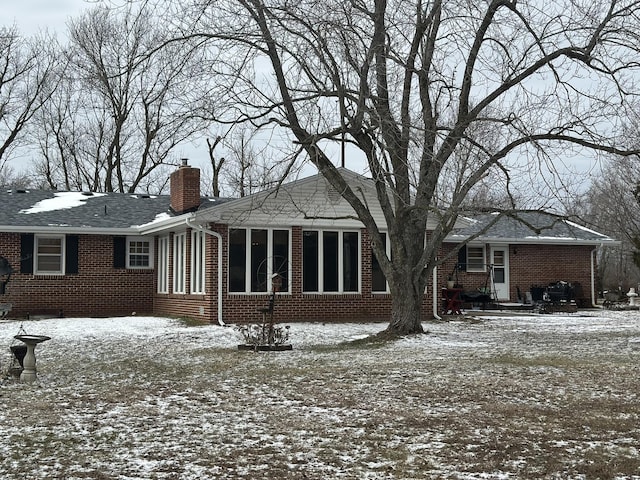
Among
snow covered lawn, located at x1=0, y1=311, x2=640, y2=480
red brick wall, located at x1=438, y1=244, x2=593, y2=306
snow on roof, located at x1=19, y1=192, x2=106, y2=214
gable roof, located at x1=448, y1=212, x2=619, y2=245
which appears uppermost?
snow on roof, located at x1=19, y1=192, x2=106, y2=214

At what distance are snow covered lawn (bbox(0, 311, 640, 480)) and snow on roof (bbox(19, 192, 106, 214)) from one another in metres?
9.02

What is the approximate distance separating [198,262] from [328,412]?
38.7 feet

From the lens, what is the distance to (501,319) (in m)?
21.8

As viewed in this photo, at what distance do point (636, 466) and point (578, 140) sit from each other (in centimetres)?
997

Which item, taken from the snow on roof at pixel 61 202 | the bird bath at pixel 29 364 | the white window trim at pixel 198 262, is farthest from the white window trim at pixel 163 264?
the bird bath at pixel 29 364

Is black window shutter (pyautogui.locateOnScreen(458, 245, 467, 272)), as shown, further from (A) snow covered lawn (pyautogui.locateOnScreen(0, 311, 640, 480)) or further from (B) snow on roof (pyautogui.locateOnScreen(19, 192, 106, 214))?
(B) snow on roof (pyautogui.locateOnScreen(19, 192, 106, 214))

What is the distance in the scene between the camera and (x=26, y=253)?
2164 centimetres

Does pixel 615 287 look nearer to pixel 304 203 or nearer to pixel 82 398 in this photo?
pixel 304 203

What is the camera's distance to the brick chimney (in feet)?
73.4

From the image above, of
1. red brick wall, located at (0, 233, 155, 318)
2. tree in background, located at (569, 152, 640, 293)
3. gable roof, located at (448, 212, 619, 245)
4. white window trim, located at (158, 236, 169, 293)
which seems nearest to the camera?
red brick wall, located at (0, 233, 155, 318)

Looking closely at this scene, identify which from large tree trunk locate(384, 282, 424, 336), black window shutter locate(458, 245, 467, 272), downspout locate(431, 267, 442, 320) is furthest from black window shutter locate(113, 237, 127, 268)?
black window shutter locate(458, 245, 467, 272)

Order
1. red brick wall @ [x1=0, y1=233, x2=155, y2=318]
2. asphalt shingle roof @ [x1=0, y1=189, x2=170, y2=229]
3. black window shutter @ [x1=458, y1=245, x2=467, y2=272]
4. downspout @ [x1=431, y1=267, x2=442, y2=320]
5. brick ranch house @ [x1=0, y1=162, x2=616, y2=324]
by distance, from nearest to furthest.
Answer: brick ranch house @ [x1=0, y1=162, x2=616, y2=324]
downspout @ [x1=431, y1=267, x2=442, y2=320]
red brick wall @ [x1=0, y1=233, x2=155, y2=318]
asphalt shingle roof @ [x1=0, y1=189, x2=170, y2=229]
black window shutter @ [x1=458, y1=245, x2=467, y2=272]

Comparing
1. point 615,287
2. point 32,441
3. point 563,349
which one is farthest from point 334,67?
point 615,287

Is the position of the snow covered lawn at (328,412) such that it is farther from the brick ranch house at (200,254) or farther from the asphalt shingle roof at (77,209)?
the asphalt shingle roof at (77,209)
